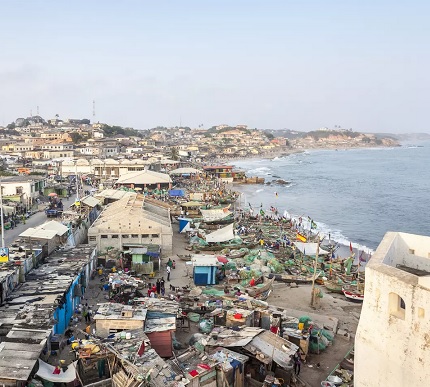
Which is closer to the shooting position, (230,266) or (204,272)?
(204,272)

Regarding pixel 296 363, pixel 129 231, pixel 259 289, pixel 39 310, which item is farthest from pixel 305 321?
pixel 129 231

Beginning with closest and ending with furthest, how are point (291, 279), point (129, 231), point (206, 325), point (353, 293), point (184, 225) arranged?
point (206, 325) → point (353, 293) → point (291, 279) → point (129, 231) → point (184, 225)

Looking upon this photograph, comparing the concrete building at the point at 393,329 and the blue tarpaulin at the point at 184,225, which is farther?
the blue tarpaulin at the point at 184,225

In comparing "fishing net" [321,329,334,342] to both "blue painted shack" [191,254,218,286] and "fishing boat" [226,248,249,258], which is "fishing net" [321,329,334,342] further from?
"fishing boat" [226,248,249,258]

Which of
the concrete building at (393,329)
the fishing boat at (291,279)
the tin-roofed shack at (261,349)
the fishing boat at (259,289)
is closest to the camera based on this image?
the concrete building at (393,329)

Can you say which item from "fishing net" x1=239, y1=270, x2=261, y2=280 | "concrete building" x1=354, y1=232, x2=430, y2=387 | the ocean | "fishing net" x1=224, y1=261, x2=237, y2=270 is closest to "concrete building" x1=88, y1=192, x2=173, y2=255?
"fishing net" x1=224, y1=261, x2=237, y2=270

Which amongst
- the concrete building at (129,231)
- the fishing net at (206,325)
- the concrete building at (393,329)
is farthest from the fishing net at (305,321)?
the concrete building at (129,231)

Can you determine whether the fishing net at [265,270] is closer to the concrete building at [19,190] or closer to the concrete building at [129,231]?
the concrete building at [129,231]

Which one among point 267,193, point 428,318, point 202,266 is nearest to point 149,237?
point 202,266

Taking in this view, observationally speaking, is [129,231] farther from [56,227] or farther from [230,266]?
[230,266]
